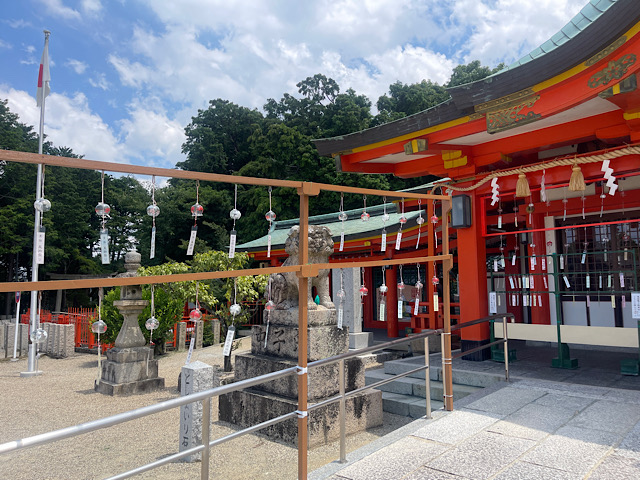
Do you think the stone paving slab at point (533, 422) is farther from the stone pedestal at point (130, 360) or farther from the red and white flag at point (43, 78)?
the red and white flag at point (43, 78)

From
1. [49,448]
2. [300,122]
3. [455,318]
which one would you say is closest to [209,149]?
[300,122]

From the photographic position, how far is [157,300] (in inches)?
441

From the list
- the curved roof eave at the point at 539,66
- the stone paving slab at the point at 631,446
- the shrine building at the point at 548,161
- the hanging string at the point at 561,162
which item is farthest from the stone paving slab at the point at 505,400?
the curved roof eave at the point at 539,66

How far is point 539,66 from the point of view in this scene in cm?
470

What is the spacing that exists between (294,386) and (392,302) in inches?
290

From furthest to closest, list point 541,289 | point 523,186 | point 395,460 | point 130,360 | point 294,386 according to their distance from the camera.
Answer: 1. point 541,289
2. point 130,360
3. point 523,186
4. point 294,386
5. point 395,460

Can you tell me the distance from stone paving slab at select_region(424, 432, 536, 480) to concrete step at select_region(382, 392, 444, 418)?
6.77 feet

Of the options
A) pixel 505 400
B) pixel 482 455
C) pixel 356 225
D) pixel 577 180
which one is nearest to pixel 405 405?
pixel 505 400

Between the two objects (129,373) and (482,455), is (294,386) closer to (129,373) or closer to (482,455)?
(482,455)

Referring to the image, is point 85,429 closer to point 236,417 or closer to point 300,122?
point 236,417

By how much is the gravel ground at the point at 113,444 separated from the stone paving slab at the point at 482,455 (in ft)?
5.00

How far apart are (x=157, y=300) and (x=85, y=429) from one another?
10042 mm

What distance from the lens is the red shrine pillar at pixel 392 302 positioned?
1164 cm

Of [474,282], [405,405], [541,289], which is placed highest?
[474,282]
